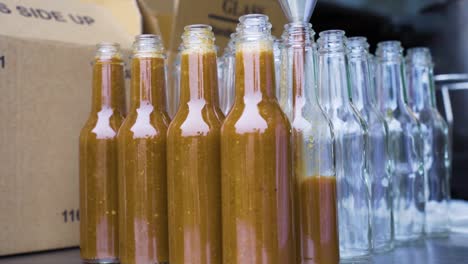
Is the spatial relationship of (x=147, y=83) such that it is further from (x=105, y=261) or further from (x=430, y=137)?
(x=430, y=137)

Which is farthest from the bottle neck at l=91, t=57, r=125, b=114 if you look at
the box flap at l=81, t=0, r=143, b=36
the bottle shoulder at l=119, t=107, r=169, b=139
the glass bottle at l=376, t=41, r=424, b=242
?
the glass bottle at l=376, t=41, r=424, b=242

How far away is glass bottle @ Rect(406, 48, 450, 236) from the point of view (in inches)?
47.5

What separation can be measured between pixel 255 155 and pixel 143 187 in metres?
0.23

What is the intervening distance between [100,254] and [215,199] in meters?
0.29

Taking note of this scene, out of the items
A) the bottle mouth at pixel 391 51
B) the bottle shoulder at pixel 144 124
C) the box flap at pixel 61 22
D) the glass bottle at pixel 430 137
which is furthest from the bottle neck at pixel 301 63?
the box flap at pixel 61 22

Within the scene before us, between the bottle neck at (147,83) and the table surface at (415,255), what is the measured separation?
32 centimetres

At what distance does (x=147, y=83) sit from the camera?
38.3 inches

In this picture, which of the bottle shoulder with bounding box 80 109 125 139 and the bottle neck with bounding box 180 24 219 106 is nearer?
the bottle neck with bounding box 180 24 219 106

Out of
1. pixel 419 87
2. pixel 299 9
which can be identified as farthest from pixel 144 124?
pixel 419 87

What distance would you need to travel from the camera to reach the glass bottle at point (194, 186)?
2.73ft

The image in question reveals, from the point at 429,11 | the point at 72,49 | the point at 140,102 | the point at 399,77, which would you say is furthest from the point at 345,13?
the point at 140,102

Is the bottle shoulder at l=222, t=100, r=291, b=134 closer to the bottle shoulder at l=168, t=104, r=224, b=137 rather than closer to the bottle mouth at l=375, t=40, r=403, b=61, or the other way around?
the bottle shoulder at l=168, t=104, r=224, b=137

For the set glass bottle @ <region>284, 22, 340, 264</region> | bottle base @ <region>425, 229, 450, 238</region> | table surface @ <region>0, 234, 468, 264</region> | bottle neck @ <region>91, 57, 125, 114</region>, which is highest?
bottle neck @ <region>91, 57, 125, 114</region>

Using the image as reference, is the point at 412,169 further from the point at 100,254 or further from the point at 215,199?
the point at 100,254
